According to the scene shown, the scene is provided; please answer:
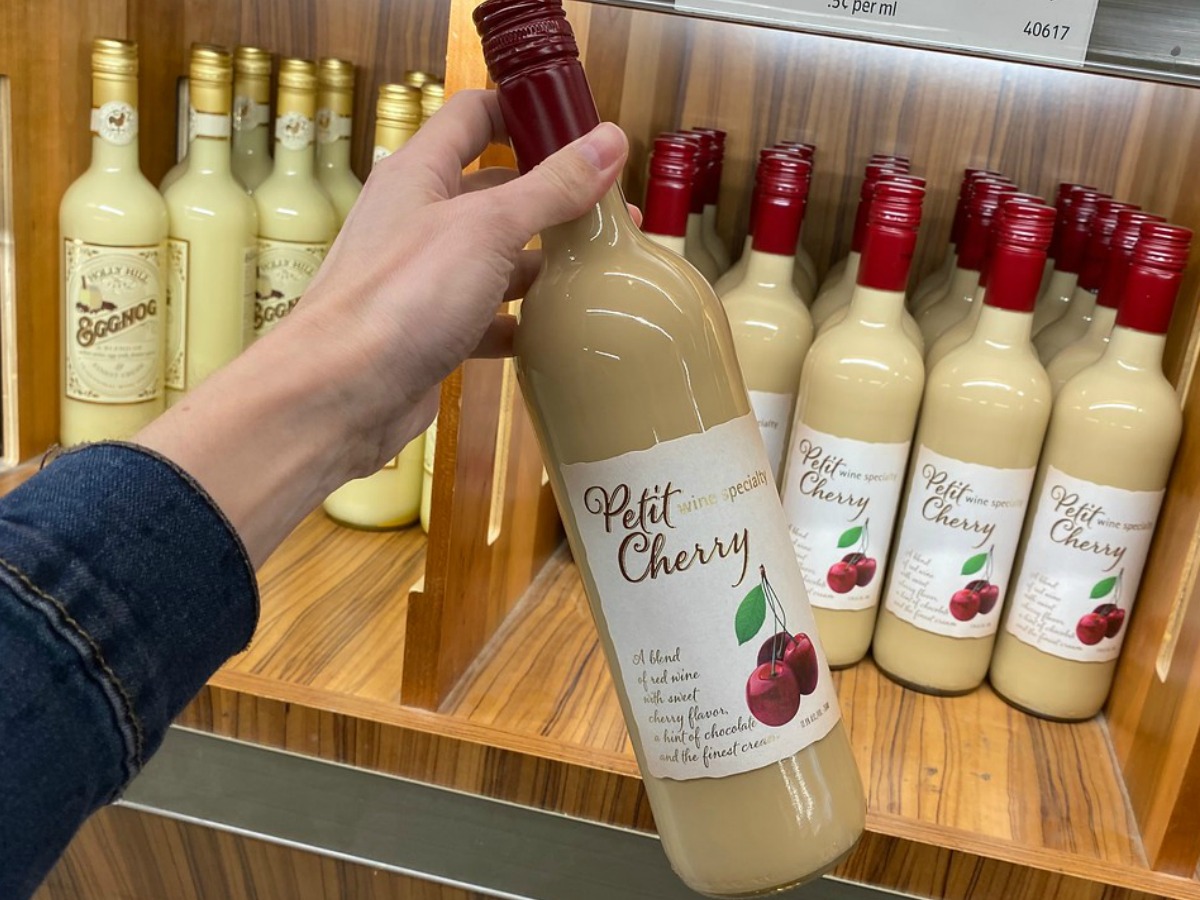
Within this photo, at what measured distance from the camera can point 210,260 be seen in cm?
113

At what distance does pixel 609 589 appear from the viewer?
588mm

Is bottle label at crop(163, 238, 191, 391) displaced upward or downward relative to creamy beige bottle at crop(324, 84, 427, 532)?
upward

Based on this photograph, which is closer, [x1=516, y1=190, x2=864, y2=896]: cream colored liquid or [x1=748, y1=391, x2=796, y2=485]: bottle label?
[x1=516, y1=190, x2=864, y2=896]: cream colored liquid

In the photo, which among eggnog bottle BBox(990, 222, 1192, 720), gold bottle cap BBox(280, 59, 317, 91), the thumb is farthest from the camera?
gold bottle cap BBox(280, 59, 317, 91)

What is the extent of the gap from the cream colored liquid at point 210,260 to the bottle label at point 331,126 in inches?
4.2

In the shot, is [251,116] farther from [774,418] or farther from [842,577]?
[842,577]

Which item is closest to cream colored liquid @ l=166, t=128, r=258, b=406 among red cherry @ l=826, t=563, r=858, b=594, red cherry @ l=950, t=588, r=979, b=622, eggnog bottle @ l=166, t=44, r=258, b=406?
eggnog bottle @ l=166, t=44, r=258, b=406

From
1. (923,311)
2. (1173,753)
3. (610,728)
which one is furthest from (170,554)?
(923,311)

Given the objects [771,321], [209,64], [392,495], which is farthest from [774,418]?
[209,64]

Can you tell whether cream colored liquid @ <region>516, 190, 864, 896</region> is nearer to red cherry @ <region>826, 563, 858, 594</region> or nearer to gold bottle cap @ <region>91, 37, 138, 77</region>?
red cherry @ <region>826, 563, 858, 594</region>

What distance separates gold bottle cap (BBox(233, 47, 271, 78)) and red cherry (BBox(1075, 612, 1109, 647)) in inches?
36.5

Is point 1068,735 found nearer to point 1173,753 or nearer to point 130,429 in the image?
point 1173,753

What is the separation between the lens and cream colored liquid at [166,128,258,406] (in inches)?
43.9

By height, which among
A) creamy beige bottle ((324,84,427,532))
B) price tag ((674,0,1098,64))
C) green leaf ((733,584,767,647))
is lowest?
creamy beige bottle ((324,84,427,532))
